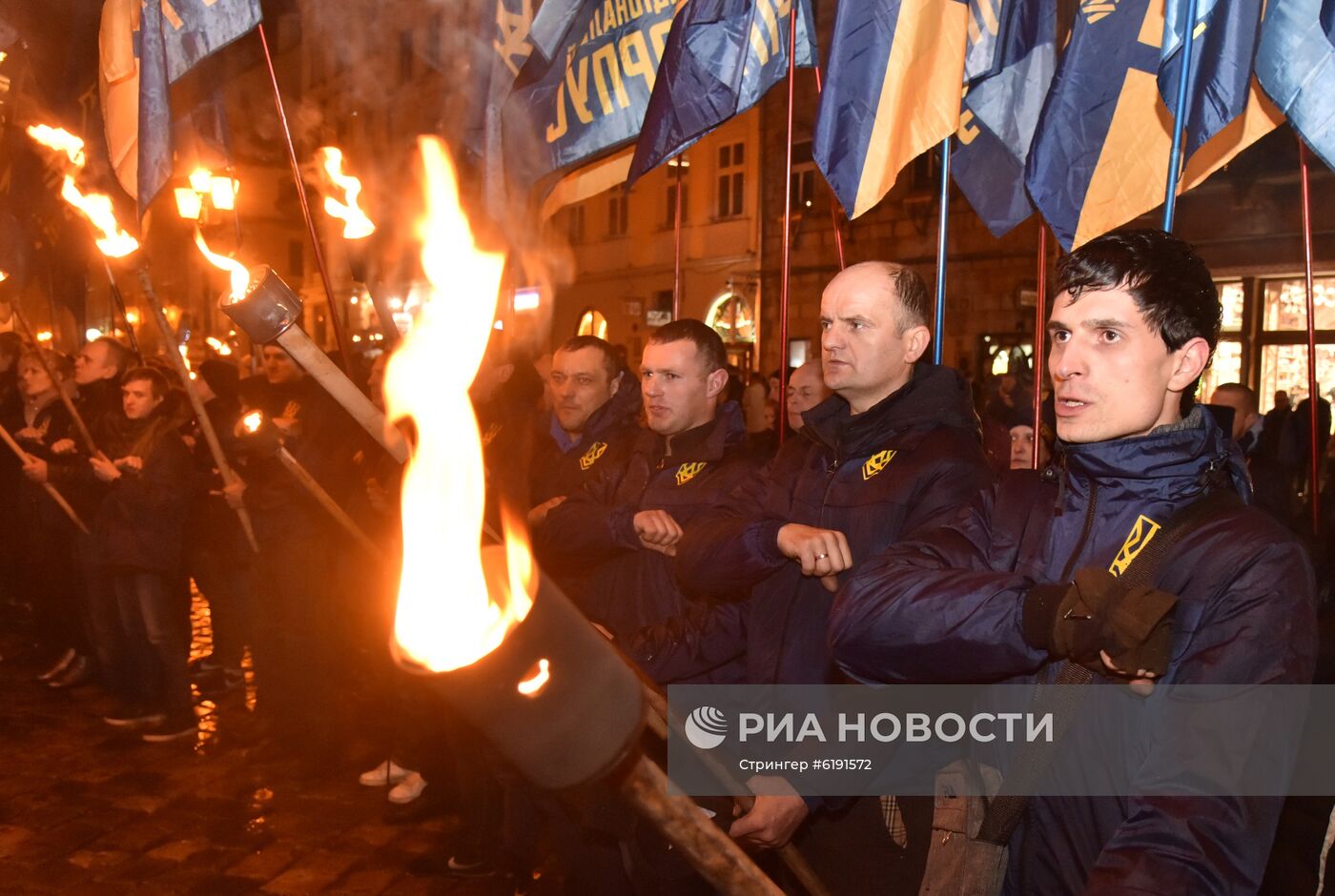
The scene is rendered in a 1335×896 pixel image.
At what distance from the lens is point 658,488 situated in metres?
3.90

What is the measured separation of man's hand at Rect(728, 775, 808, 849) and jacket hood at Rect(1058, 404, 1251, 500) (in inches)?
45.0

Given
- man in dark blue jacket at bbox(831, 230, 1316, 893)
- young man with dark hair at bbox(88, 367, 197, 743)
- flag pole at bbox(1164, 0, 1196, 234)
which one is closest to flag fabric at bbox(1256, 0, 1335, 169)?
flag pole at bbox(1164, 0, 1196, 234)

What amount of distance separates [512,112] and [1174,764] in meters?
4.63

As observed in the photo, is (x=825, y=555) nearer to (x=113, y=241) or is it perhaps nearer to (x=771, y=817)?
(x=771, y=817)

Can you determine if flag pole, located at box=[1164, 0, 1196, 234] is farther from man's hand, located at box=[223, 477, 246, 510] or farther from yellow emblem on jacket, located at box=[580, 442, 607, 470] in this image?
man's hand, located at box=[223, 477, 246, 510]

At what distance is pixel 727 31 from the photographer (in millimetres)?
4438

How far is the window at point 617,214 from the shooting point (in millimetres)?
28734

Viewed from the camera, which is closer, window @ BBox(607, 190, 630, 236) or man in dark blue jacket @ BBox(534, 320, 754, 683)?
man in dark blue jacket @ BBox(534, 320, 754, 683)

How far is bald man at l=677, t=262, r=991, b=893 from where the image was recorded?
2.71 metres

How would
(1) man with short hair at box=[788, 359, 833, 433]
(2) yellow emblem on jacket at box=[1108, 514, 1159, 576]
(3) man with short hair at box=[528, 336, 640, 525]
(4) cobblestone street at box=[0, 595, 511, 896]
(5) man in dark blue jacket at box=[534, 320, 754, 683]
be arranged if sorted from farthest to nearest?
(1) man with short hair at box=[788, 359, 833, 433]
(3) man with short hair at box=[528, 336, 640, 525]
(4) cobblestone street at box=[0, 595, 511, 896]
(5) man in dark blue jacket at box=[534, 320, 754, 683]
(2) yellow emblem on jacket at box=[1108, 514, 1159, 576]

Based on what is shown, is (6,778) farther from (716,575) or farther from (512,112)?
(716,575)

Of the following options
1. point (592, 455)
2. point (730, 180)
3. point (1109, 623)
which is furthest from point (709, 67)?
point (730, 180)

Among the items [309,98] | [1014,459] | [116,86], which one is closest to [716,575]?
[1014,459]

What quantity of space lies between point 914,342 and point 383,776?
4.21 meters
